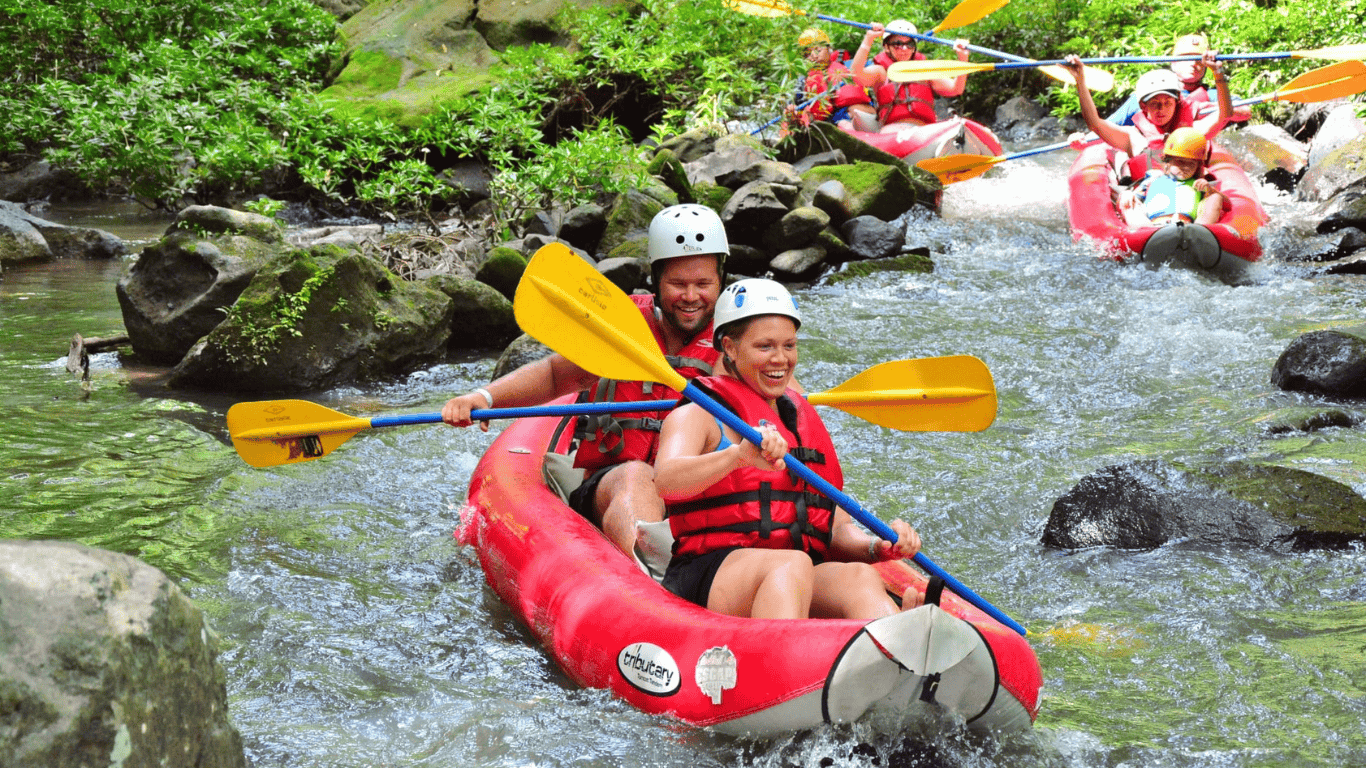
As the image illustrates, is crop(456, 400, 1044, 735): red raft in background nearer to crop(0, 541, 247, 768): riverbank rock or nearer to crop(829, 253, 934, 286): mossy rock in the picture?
crop(0, 541, 247, 768): riverbank rock

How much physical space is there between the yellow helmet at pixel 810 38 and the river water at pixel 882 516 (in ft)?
11.5

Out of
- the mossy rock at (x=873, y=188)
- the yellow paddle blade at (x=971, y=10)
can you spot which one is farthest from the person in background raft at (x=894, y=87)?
the mossy rock at (x=873, y=188)

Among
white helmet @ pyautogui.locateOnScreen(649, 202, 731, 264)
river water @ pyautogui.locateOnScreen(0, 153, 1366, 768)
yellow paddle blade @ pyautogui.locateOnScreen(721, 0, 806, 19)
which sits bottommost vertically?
river water @ pyautogui.locateOnScreen(0, 153, 1366, 768)

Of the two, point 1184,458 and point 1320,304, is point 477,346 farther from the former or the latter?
point 1320,304

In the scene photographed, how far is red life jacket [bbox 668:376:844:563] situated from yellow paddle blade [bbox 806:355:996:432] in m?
0.47

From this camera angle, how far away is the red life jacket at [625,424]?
3.41 meters

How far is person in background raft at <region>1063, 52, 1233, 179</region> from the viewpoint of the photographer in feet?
26.7

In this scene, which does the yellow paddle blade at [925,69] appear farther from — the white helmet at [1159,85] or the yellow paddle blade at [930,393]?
the yellow paddle blade at [930,393]

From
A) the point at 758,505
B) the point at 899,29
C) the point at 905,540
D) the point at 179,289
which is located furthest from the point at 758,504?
the point at 899,29

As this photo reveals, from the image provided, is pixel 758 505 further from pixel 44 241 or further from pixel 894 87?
pixel 894 87

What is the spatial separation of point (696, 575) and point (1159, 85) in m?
7.11

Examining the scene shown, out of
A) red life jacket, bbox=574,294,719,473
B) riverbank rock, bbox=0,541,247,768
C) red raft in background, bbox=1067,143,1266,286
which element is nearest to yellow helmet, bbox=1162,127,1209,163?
red raft in background, bbox=1067,143,1266,286

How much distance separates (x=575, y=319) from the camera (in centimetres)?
289

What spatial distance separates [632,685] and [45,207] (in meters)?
10.6
